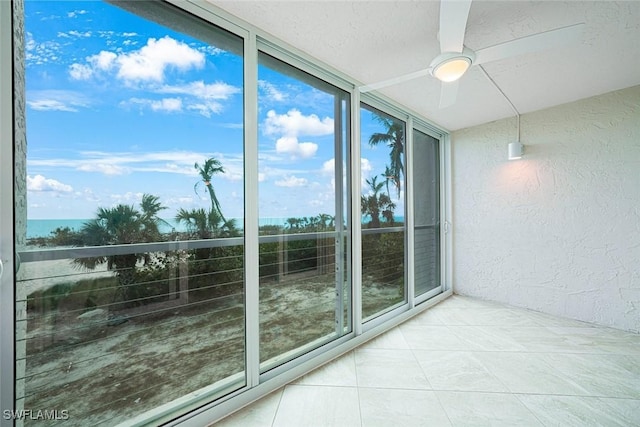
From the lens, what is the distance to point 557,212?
274 cm

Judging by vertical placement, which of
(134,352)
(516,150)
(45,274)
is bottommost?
(134,352)

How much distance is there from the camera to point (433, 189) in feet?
11.2

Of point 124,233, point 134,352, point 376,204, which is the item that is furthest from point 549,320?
point 124,233

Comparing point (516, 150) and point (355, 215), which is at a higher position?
point (516, 150)

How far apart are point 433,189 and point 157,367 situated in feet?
11.0

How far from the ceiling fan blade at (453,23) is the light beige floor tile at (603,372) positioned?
7.26ft

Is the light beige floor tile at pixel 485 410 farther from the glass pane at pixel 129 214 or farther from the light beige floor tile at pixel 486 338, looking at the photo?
the glass pane at pixel 129 214

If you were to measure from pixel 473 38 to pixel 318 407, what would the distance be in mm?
2494

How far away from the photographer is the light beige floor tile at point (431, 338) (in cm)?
217

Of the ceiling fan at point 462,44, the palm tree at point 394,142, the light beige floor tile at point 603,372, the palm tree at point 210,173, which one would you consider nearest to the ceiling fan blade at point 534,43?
the ceiling fan at point 462,44

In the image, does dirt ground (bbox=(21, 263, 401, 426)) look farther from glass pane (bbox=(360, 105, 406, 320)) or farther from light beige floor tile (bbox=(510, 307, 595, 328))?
light beige floor tile (bbox=(510, 307, 595, 328))

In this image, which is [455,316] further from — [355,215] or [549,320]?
[355,215]

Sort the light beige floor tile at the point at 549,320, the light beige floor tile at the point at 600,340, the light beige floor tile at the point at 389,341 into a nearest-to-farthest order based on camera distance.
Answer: the light beige floor tile at the point at 600,340 → the light beige floor tile at the point at 389,341 → the light beige floor tile at the point at 549,320

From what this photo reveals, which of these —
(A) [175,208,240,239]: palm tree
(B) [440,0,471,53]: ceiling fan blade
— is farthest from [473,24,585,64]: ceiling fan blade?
(A) [175,208,240,239]: palm tree
